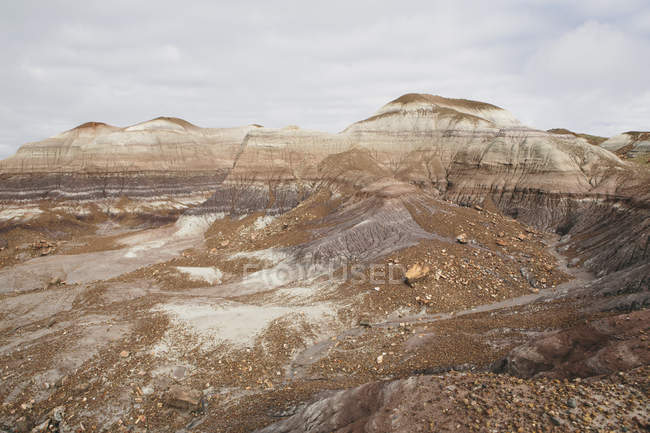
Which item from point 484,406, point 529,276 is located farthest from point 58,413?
point 529,276

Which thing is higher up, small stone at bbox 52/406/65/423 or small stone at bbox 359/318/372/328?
small stone at bbox 359/318/372/328

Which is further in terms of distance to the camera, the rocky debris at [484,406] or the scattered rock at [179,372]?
the scattered rock at [179,372]

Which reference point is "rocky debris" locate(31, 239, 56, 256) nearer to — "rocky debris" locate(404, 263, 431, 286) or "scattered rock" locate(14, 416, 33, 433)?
"scattered rock" locate(14, 416, 33, 433)

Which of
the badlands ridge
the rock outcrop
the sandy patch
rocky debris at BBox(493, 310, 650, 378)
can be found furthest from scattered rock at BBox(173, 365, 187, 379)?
the rock outcrop

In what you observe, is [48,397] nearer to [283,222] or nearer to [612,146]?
[283,222]

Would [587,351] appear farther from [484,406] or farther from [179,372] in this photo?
[179,372]

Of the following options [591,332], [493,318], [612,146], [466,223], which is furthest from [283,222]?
[612,146]

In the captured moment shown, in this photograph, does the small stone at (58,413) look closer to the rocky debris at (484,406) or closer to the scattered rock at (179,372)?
the scattered rock at (179,372)

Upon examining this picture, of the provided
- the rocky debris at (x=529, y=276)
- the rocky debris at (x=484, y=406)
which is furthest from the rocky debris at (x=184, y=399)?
the rocky debris at (x=529, y=276)
